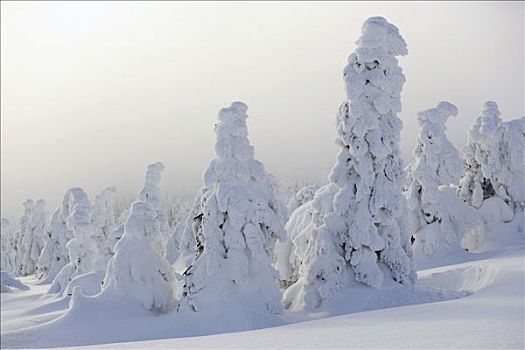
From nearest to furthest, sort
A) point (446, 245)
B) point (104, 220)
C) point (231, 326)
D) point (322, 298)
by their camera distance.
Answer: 1. point (231, 326)
2. point (322, 298)
3. point (446, 245)
4. point (104, 220)

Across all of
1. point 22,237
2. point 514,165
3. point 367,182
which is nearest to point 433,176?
point 514,165

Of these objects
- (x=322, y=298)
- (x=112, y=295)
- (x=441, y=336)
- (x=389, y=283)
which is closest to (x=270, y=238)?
(x=322, y=298)

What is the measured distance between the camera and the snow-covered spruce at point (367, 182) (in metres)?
19.7

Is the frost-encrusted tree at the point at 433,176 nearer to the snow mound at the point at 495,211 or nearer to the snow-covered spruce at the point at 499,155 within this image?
the snow-covered spruce at the point at 499,155

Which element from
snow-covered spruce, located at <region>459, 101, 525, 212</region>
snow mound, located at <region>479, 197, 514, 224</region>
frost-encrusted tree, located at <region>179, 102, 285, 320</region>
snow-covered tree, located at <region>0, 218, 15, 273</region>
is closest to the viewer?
frost-encrusted tree, located at <region>179, 102, 285, 320</region>

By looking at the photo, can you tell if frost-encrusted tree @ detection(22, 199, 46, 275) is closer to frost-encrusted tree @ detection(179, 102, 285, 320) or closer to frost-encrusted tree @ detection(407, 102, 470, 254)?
frost-encrusted tree @ detection(407, 102, 470, 254)

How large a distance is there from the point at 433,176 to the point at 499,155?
13.0ft

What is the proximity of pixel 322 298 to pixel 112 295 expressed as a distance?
7.48 m

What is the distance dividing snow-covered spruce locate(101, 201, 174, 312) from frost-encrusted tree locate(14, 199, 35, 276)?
136ft

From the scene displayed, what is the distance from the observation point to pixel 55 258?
4638 centimetres

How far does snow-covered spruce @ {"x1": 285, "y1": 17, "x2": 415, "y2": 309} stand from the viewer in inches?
774

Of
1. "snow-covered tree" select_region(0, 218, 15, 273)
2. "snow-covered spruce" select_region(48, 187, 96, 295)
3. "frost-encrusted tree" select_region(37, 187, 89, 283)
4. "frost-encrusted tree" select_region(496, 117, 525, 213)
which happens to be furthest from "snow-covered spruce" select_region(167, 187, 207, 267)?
A: "snow-covered tree" select_region(0, 218, 15, 273)

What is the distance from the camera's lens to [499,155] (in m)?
29.9

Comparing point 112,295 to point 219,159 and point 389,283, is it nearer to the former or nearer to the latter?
point 219,159
